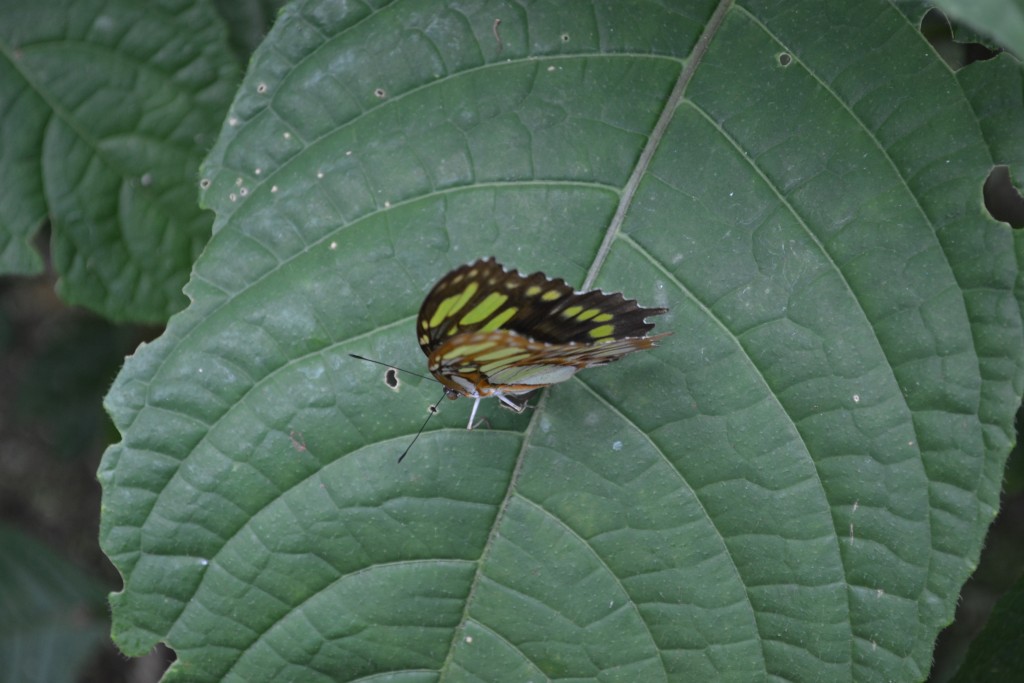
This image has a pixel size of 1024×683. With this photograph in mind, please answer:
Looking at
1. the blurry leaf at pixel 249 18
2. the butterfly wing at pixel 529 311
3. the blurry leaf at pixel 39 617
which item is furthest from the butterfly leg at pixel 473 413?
the blurry leaf at pixel 39 617

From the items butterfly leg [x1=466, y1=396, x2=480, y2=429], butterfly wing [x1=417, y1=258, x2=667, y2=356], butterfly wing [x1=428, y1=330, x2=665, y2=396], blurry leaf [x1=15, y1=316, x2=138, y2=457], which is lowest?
blurry leaf [x1=15, y1=316, x2=138, y2=457]

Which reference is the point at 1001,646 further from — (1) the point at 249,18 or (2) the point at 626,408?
(1) the point at 249,18

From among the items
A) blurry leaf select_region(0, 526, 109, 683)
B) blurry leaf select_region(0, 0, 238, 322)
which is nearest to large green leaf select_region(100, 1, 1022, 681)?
blurry leaf select_region(0, 0, 238, 322)

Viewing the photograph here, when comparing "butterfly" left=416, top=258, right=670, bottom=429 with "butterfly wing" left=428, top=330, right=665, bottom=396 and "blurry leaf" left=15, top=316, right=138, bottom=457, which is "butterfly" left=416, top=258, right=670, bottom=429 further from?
"blurry leaf" left=15, top=316, right=138, bottom=457

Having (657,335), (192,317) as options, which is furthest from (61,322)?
(657,335)

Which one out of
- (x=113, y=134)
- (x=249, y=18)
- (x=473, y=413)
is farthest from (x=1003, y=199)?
(x=113, y=134)

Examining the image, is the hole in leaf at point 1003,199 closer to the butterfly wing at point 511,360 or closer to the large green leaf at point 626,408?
the large green leaf at point 626,408

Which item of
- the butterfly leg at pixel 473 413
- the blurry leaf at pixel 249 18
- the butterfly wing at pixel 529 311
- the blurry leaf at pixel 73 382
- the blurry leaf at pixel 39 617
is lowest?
the blurry leaf at pixel 39 617
